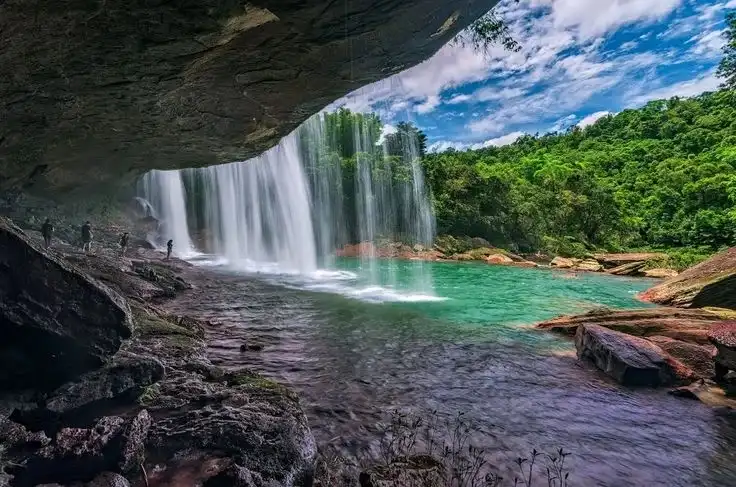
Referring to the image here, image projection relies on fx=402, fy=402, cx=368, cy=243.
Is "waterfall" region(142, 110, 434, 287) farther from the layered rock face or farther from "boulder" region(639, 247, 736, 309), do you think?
the layered rock face

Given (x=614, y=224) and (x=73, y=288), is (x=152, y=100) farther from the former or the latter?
(x=614, y=224)

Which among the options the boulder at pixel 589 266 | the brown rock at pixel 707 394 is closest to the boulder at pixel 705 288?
the brown rock at pixel 707 394

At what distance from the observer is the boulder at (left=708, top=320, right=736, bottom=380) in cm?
824

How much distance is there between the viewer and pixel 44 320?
17.2ft

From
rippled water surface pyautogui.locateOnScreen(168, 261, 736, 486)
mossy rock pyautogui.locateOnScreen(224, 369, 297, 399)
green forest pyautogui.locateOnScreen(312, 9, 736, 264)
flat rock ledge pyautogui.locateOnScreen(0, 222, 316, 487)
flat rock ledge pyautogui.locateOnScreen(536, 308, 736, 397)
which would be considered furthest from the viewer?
green forest pyautogui.locateOnScreen(312, 9, 736, 264)

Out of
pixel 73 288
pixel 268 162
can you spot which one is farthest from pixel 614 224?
pixel 73 288

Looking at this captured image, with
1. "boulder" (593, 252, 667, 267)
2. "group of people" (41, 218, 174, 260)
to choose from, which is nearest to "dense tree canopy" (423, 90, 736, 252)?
"boulder" (593, 252, 667, 267)

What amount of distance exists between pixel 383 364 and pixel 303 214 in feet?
118

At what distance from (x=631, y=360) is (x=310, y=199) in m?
46.5

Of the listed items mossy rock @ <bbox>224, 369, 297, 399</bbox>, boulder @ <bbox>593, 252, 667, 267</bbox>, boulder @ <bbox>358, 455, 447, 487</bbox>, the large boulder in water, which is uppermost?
the large boulder in water

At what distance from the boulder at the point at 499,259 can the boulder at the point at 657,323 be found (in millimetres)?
31603

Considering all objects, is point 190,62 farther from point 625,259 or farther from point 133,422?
point 625,259

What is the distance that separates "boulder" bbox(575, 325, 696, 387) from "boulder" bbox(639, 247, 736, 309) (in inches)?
336

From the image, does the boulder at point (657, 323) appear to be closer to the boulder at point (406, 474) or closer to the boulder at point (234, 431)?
the boulder at point (406, 474)
